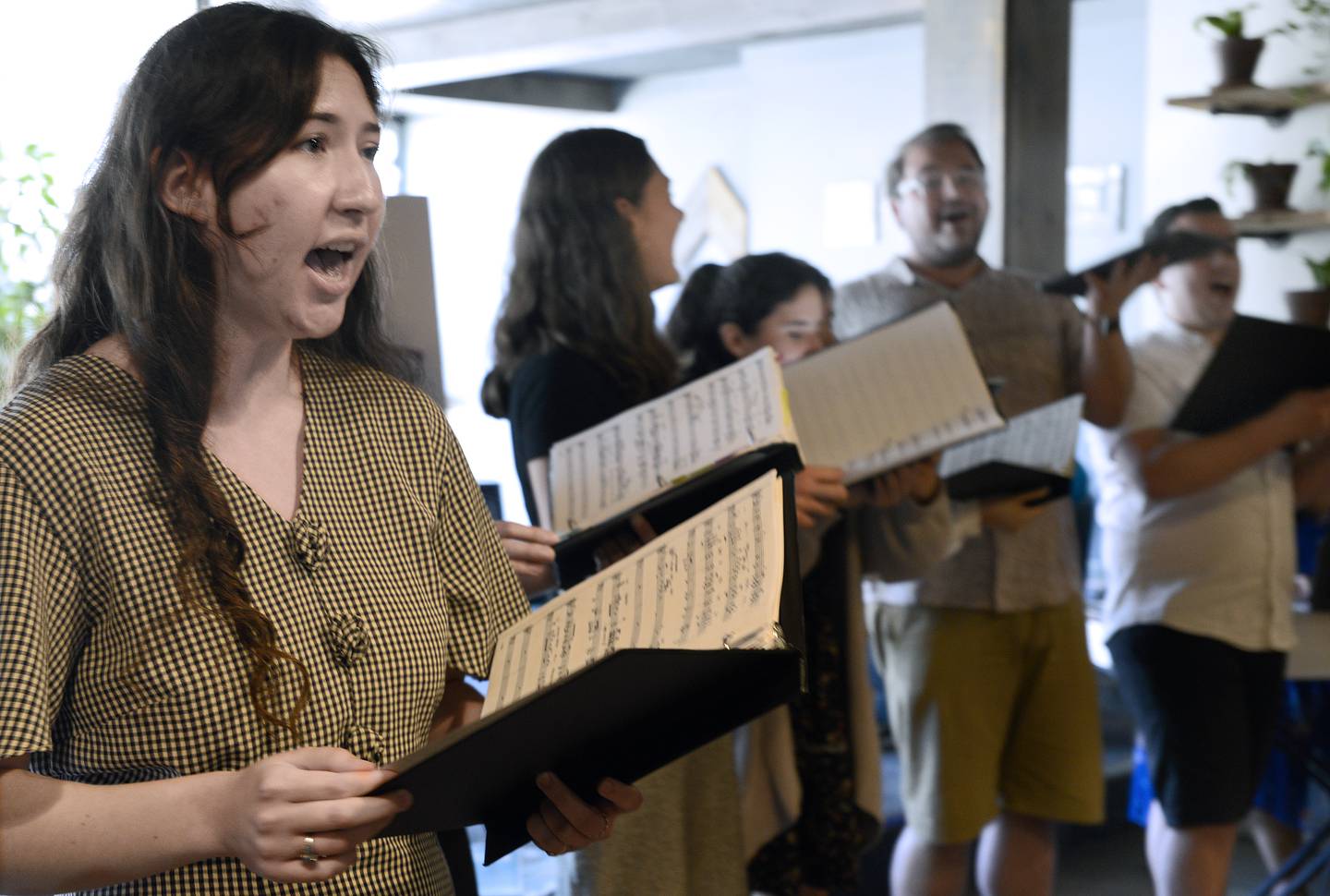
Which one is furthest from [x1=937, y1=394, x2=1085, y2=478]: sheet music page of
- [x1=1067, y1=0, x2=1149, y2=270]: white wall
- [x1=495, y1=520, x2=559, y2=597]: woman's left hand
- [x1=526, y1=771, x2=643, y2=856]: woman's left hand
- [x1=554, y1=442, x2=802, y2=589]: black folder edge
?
[x1=1067, y1=0, x2=1149, y2=270]: white wall

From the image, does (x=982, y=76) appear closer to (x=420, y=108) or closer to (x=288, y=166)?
(x=420, y=108)

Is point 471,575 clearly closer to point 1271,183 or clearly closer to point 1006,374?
point 1006,374

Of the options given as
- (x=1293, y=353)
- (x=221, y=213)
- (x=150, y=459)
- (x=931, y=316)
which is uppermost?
(x=221, y=213)

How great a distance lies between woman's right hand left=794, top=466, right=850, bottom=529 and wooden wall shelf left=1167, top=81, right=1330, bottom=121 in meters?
2.15

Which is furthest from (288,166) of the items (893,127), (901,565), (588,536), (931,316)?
(893,127)

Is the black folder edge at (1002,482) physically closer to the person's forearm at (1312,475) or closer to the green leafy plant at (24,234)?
the person's forearm at (1312,475)

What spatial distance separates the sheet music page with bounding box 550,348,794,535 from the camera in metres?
1.48

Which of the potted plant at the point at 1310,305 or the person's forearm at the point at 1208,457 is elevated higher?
the potted plant at the point at 1310,305

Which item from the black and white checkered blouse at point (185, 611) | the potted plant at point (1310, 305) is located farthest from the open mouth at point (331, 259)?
the potted plant at point (1310, 305)

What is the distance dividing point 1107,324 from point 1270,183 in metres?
1.18

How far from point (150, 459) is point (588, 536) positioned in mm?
594

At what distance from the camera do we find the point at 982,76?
12.2 feet

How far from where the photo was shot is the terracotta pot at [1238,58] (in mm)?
3266

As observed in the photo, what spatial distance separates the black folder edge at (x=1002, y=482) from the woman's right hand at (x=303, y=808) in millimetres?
1677
